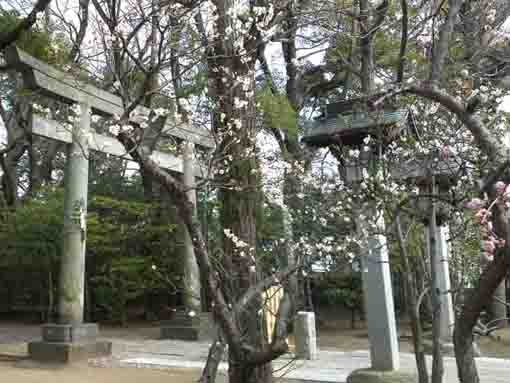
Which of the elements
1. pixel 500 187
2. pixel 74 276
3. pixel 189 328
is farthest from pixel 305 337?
pixel 500 187

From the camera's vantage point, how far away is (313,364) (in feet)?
23.2

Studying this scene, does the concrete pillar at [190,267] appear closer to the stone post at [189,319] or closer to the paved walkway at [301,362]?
the stone post at [189,319]

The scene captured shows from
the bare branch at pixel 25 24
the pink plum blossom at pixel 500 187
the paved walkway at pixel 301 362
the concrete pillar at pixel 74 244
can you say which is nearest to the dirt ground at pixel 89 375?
the paved walkway at pixel 301 362

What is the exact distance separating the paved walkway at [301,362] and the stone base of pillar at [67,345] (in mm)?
402

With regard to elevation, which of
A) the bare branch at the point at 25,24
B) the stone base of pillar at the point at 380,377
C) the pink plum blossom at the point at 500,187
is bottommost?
the stone base of pillar at the point at 380,377

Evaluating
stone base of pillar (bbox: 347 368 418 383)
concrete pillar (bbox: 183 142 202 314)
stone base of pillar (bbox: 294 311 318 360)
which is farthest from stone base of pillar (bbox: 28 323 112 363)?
stone base of pillar (bbox: 347 368 418 383)

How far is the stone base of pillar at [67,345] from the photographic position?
7.53m

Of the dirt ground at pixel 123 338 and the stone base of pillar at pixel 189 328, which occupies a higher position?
the stone base of pillar at pixel 189 328

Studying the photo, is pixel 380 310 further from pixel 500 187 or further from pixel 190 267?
pixel 190 267

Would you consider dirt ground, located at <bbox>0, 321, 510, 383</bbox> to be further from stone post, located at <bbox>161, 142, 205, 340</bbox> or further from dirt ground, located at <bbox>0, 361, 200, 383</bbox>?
stone post, located at <bbox>161, 142, 205, 340</bbox>

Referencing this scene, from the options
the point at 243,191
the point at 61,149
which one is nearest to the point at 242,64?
the point at 243,191

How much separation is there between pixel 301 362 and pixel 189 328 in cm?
346

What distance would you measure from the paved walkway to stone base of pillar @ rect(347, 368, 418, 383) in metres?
0.59

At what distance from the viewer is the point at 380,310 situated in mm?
4934
